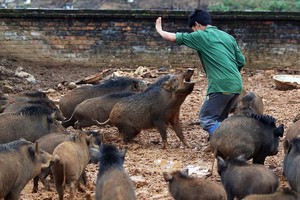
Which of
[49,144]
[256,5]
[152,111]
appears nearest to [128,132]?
[152,111]

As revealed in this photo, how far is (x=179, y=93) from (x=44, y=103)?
6.93 feet

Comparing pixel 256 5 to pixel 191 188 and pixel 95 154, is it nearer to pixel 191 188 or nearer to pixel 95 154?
pixel 95 154

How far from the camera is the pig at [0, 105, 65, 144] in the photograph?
27.8 feet

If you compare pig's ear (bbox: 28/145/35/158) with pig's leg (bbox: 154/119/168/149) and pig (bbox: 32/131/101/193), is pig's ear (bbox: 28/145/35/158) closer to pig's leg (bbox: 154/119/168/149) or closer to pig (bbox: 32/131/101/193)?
pig (bbox: 32/131/101/193)

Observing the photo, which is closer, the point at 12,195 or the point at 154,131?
the point at 12,195

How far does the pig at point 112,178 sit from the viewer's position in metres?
5.90

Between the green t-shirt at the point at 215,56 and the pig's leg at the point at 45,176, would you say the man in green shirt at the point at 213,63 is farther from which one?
the pig's leg at the point at 45,176

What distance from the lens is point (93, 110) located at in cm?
1009

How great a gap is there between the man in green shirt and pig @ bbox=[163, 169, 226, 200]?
8.07ft

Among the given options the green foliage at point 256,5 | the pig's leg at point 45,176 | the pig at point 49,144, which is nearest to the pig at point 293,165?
the pig at point 49,144

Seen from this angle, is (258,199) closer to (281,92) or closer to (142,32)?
(281,92)

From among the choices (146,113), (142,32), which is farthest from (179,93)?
A: (142,32)

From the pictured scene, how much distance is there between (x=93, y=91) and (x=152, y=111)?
163 centimetres

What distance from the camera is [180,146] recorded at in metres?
9.72
